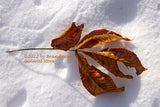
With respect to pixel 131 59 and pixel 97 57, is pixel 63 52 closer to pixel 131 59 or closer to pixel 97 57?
pixel 97 57

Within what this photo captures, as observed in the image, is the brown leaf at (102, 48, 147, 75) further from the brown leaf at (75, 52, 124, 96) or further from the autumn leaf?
the brown leaf at (75, 52, 124, 96)

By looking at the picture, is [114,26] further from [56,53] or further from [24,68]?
[24,68]

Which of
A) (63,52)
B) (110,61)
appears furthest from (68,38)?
(110,61)

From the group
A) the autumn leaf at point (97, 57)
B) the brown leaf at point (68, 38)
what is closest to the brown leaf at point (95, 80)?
the autumn leaf at point (97, 57)

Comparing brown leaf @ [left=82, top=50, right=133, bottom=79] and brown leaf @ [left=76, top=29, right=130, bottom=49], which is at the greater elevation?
brown leaf @ [left=76, top=29, right=130, bottom=49]

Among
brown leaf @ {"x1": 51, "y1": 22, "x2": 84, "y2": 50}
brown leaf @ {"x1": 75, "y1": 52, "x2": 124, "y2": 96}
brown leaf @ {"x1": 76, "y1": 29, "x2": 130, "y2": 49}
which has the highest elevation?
brown leaf @ {"x1": 51, "y1": 22, "x2": 84, "y2": 50}

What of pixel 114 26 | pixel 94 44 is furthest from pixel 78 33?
pixel 114 26

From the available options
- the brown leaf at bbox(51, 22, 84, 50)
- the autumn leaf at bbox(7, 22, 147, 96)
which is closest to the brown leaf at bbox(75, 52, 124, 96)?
the autumn leaf at bbox(7, 22, 147, 96)
